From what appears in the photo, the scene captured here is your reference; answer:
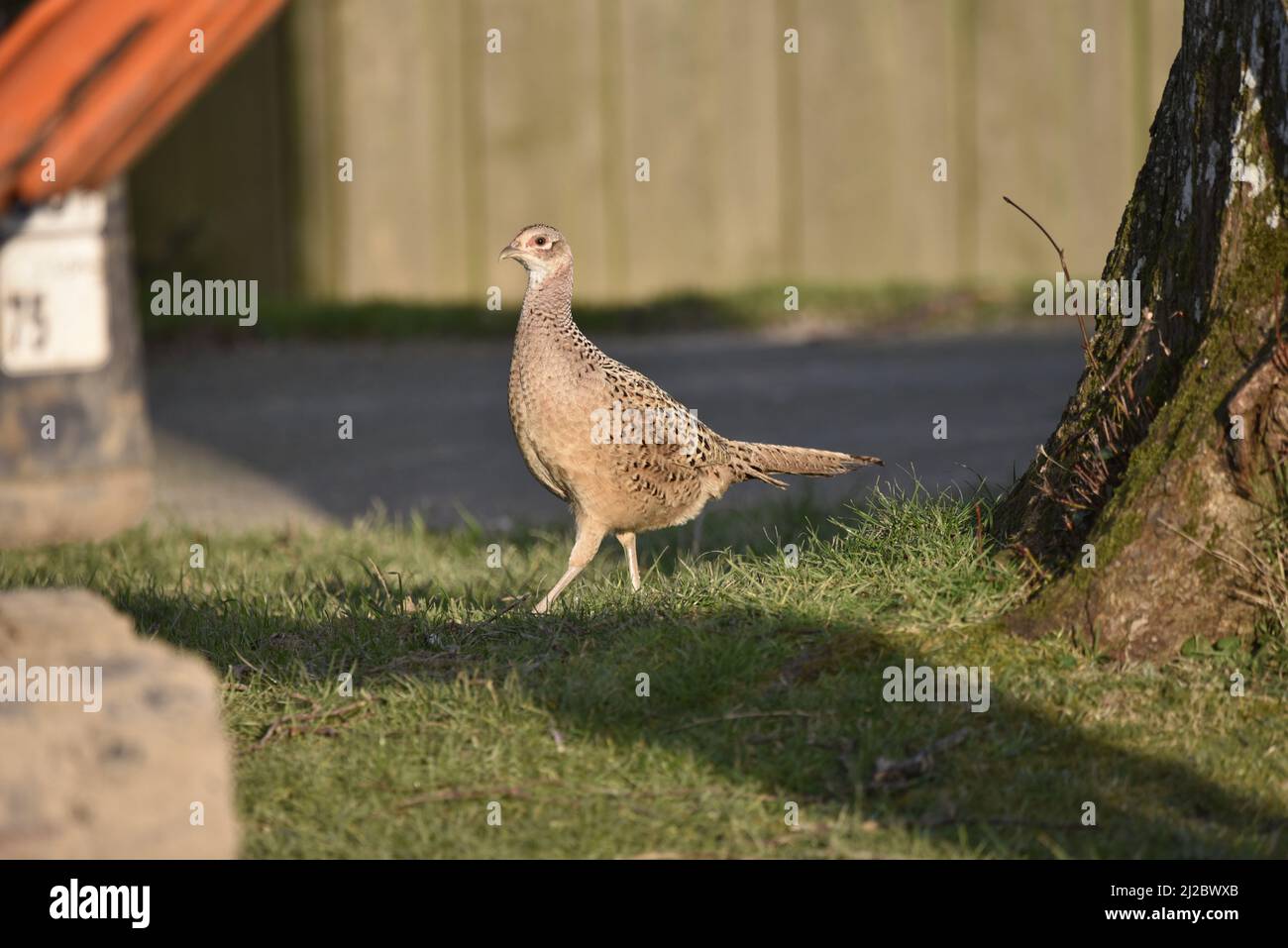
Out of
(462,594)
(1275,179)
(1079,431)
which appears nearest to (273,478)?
(462,594)

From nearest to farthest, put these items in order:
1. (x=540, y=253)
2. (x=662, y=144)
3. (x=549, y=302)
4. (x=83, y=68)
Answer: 1. (x=83, y=68)
2. (x=549, y=302)
3. (x=540, y=253)
4. (x=662, y=144)

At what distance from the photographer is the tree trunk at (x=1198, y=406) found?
4.19 m

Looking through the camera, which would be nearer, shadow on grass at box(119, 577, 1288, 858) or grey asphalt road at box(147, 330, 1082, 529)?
shadow on grass at box(119, 577, 1288, 858)

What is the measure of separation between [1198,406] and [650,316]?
7099 mm

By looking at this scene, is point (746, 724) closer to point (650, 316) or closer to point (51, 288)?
point (51, 288)

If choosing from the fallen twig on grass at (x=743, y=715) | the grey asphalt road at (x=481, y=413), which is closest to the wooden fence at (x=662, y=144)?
the grey asphalt road at (x=481, y=413)

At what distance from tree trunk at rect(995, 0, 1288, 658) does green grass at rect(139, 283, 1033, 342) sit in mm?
6535

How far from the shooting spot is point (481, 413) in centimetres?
930

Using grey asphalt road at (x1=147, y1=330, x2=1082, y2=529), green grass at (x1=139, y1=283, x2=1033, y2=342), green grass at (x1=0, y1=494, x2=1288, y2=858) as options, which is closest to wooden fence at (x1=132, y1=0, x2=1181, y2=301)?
green grass at (x1=139, y1=283, x2=1033, y2=342)

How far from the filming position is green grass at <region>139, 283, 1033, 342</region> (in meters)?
11.1

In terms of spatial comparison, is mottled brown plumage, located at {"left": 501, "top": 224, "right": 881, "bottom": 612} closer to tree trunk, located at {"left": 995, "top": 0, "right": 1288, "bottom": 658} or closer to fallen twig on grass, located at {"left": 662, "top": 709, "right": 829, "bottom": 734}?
fallen twig on grass, located at {"left": 662, "top": 709, "right": 829, "bottom": 734}

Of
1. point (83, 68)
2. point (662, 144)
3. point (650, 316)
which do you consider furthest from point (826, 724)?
point (662, 144)

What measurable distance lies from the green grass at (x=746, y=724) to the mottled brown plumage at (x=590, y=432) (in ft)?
1.36

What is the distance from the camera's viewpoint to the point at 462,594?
545cm
